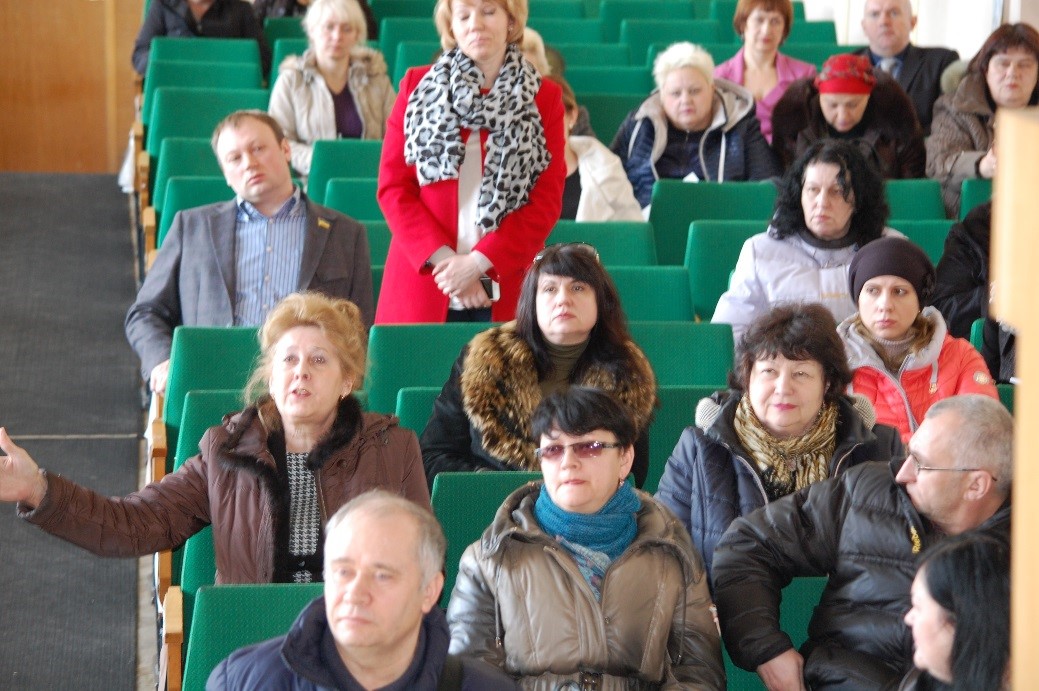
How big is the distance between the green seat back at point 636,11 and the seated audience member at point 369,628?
205 inches

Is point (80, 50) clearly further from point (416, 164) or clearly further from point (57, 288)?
point (416, 164)

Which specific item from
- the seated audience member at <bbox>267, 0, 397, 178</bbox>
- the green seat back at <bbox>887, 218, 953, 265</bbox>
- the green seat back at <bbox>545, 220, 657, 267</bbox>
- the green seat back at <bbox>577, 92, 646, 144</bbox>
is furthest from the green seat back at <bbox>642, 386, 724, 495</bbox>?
the green seat back at <bbox>577, 92, 646, 144</bbox>

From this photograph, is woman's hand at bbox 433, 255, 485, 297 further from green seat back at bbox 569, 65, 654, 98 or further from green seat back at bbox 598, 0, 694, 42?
green seat back at bbox 598, 0, 694, 42

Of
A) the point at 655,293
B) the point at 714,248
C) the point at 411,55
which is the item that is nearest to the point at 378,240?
the point at 655,293

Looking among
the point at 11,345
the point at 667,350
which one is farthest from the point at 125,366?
Result: the point at 667,350

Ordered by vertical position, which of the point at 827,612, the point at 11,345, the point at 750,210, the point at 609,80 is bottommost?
the point at 827,612

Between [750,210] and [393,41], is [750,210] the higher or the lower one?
the lower one

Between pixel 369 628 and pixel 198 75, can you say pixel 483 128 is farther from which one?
pixel 198 75

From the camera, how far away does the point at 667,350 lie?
11.3 feet

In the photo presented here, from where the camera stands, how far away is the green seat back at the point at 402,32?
6.23 m

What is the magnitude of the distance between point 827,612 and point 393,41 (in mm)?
4388

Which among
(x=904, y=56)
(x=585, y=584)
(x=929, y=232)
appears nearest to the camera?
(x=585, y=584)

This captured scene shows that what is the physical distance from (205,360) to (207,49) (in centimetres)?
297

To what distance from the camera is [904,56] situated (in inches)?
216
